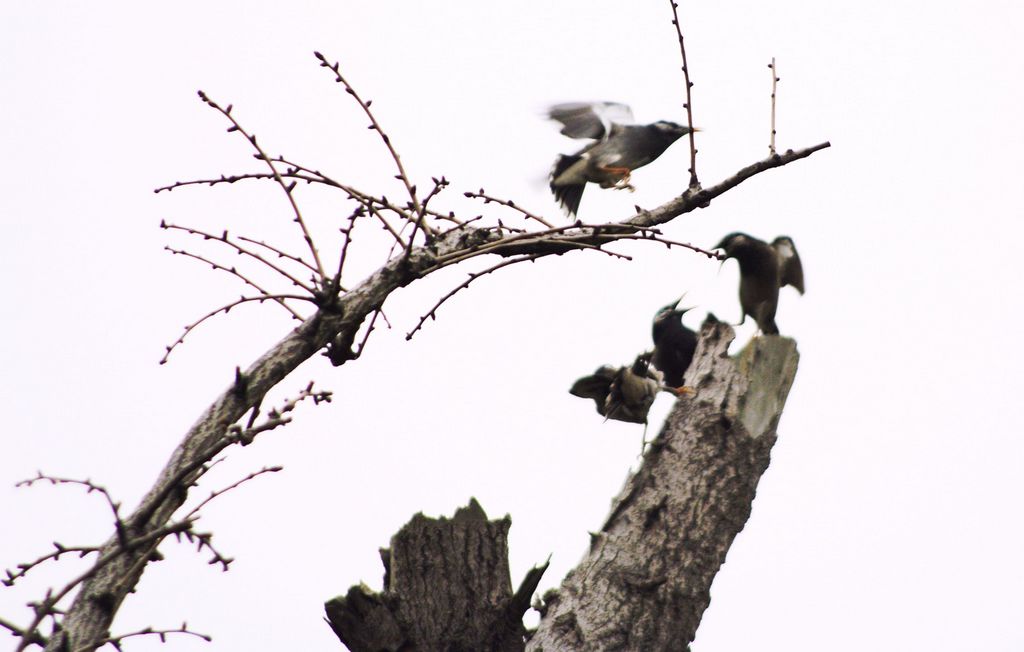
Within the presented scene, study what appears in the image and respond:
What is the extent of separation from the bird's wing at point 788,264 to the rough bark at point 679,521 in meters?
0.86

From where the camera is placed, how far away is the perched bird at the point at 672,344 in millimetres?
5945

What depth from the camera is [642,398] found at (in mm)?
5113

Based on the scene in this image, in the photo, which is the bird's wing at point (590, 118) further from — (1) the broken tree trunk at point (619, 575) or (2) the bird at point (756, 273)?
(1) the broken tree trunk at point (619, 575)

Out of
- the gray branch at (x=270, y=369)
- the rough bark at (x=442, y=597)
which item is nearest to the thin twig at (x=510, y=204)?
the gray branch at (x=270, y=369)

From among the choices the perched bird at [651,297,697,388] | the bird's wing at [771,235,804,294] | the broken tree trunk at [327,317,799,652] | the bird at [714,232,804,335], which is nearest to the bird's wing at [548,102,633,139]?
the bird at [714,232,804,335]

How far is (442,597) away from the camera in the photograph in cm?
437

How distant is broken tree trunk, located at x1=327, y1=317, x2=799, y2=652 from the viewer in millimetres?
4242

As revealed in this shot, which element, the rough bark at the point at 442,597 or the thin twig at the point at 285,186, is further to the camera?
the rough bark at the point at 442,597

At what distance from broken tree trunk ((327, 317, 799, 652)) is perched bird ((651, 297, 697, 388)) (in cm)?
123

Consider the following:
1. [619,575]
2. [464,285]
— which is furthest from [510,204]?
[619,575]

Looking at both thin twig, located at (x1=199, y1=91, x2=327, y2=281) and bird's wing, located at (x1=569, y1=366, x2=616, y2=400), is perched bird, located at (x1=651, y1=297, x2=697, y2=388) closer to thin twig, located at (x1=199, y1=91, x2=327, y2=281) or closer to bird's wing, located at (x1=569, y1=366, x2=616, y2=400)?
bird's wing, located at (x1=569, y1=366, x2=616, y2=400)

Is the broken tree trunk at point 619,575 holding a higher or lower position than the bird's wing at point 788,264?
lower

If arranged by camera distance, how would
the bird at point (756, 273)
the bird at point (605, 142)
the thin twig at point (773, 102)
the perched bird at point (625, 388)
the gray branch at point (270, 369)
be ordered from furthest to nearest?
the bird at point (605, 142) → the bird at point (756, 273) → the perched bird at point (625, 388) → the thin twig at point (773, 102) → the gray branch at point (270, 369)

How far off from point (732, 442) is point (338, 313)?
103 inches
